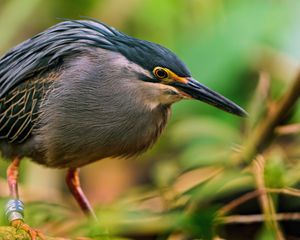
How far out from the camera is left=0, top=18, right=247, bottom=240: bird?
4.53 meters

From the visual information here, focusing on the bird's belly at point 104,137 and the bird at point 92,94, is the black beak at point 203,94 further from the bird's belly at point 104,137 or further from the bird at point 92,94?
the bird's belly at point 104,137

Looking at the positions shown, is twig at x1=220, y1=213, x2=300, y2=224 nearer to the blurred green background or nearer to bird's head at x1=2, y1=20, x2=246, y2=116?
the blurred green background

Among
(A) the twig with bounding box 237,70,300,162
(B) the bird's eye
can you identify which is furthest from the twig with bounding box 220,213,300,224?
(B) the bird's eye

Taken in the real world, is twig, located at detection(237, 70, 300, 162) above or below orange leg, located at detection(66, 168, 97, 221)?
above

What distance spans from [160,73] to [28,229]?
833 millimetres

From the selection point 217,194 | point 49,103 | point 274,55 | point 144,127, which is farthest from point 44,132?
point 274,55

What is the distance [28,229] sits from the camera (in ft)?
14.6

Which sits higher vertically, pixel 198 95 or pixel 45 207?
pixel 198 95

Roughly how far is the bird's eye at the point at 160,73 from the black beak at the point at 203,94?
0.05 metres

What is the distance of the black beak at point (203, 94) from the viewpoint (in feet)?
14.7

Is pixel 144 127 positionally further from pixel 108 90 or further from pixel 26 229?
pixel 26 229

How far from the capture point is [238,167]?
542 cm

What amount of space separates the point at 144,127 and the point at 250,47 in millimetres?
2248

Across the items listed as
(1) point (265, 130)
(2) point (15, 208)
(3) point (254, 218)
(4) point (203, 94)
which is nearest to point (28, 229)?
(2) point (15, 208)
